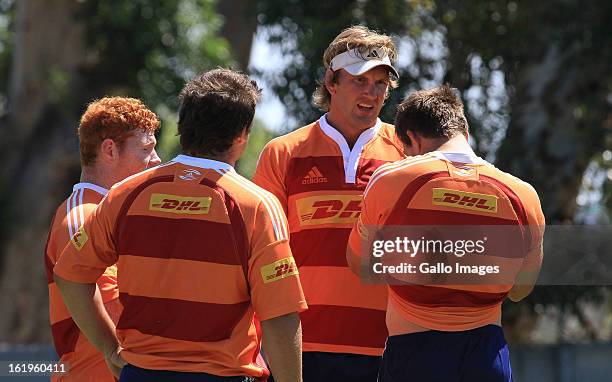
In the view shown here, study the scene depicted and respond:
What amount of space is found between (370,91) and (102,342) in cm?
165

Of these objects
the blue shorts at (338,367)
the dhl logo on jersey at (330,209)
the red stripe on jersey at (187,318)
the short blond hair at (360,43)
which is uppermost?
the short blond hair at (360,43)

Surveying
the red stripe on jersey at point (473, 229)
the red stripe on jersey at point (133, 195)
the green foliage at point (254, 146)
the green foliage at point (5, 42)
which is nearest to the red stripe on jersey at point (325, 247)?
the red stripe on jersey at point (473, 229)

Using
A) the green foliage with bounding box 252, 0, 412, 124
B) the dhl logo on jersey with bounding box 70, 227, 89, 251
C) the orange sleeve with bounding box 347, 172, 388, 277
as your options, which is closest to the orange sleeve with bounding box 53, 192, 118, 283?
the dhl logo on jersey with bounding box 70, 227, 89, 251

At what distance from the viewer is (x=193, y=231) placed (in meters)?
3.86

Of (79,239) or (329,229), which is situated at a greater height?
(79,239)

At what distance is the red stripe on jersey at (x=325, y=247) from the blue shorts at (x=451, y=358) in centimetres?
61

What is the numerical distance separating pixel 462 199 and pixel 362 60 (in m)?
1.03

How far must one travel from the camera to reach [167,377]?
3.88 metres

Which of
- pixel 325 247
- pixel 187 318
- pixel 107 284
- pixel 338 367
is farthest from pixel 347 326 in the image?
pixel 187 318

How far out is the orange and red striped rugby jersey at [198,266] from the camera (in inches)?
152

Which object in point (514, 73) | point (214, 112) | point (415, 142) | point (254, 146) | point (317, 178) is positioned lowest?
point (254, 146)

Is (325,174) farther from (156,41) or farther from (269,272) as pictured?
(156,41)

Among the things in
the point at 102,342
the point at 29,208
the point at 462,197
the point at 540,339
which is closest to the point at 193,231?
the point at 102,342

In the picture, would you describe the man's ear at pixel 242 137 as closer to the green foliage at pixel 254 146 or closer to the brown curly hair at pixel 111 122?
the brown curly hair at pixel 111 122
